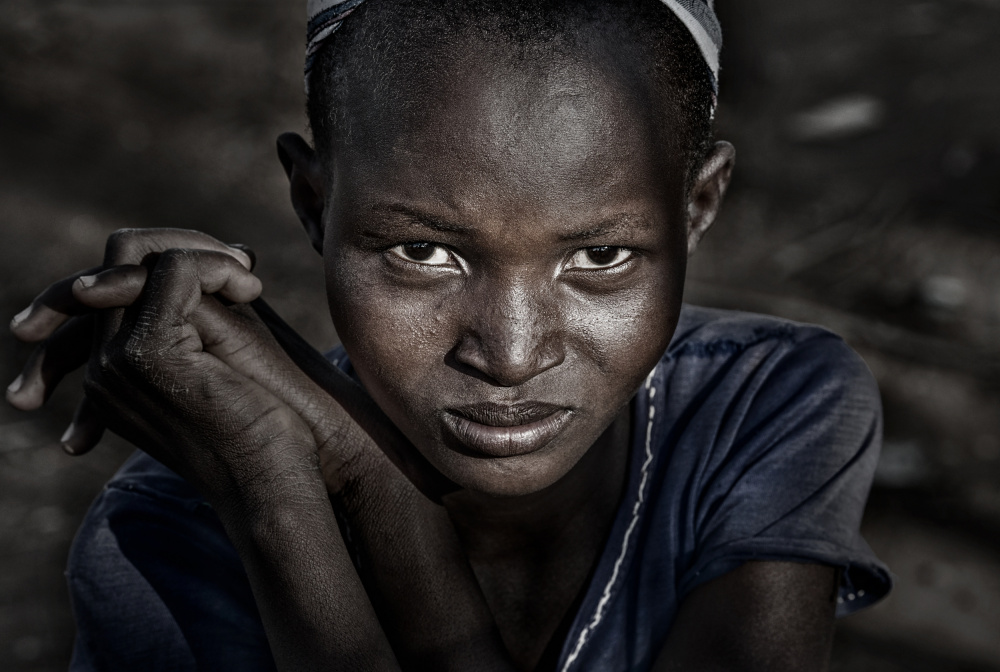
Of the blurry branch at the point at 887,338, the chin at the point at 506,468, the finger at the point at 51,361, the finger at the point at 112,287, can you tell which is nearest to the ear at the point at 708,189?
the chin at the point at 506,468

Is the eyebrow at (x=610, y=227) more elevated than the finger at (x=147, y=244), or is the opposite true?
the finger at (x=147, y=244)


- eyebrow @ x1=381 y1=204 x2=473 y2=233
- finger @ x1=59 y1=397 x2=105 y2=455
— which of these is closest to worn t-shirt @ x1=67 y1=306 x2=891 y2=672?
finger @ x1=59 y1=397 x2=105 y2=455

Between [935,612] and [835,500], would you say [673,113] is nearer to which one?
[835,500]

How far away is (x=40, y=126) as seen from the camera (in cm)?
291

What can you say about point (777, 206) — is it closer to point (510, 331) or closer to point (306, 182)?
point (306, 182)

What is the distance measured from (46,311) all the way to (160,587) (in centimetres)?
48

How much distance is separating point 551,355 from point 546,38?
0.35 meters

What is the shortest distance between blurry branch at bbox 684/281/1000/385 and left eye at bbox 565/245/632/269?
1645 millimetres

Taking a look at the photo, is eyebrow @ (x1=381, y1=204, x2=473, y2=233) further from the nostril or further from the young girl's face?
the nostril

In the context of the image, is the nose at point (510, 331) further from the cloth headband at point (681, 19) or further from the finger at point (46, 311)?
the finger at point (46, 311)

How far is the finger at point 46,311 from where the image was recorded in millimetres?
1413

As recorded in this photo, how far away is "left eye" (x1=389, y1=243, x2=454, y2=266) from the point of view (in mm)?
1230

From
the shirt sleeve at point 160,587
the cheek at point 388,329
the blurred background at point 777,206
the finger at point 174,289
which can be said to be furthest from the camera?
the blurred background at point 777,206

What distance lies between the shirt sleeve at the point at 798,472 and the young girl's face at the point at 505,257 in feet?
0.95
